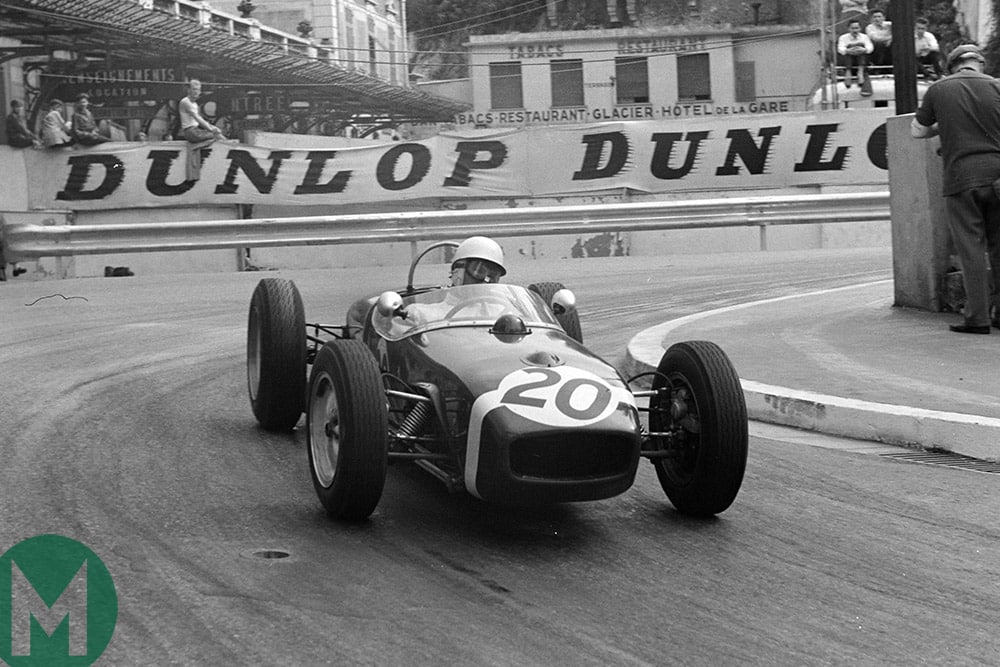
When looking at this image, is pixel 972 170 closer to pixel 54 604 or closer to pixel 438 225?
pixel 54 604

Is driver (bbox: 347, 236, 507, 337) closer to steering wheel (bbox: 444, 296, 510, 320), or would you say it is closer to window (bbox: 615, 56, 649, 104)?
steering wheel (bbox: 444, 296, 510, 320)

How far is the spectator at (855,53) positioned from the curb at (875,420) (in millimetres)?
20847

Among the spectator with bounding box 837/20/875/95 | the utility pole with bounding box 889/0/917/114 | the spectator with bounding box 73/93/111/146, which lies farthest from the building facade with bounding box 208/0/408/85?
the utility pole with bounding box 889/0/917/114

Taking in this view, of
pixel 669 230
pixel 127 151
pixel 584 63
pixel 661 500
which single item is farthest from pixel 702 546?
pixel 584 63

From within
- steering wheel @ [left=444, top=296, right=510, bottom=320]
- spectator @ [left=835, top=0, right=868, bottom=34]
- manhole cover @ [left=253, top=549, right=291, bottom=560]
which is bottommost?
manhole cover @ [left=253, top=549, right=291, bottom=560]

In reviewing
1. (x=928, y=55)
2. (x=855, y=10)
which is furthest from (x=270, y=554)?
(x=855, y=10)

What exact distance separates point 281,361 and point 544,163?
14146 mm

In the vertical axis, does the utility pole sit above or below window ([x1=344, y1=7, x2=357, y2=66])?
below

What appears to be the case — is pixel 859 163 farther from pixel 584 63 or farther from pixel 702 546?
pixel 584 63

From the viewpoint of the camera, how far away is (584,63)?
48438mm

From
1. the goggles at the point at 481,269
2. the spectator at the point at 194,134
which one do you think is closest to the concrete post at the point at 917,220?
the goggles at the point at 481,269

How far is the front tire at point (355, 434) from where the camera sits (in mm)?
5117

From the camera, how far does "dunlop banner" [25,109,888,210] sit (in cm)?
2009

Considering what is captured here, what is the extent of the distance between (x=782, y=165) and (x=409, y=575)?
17.3m
